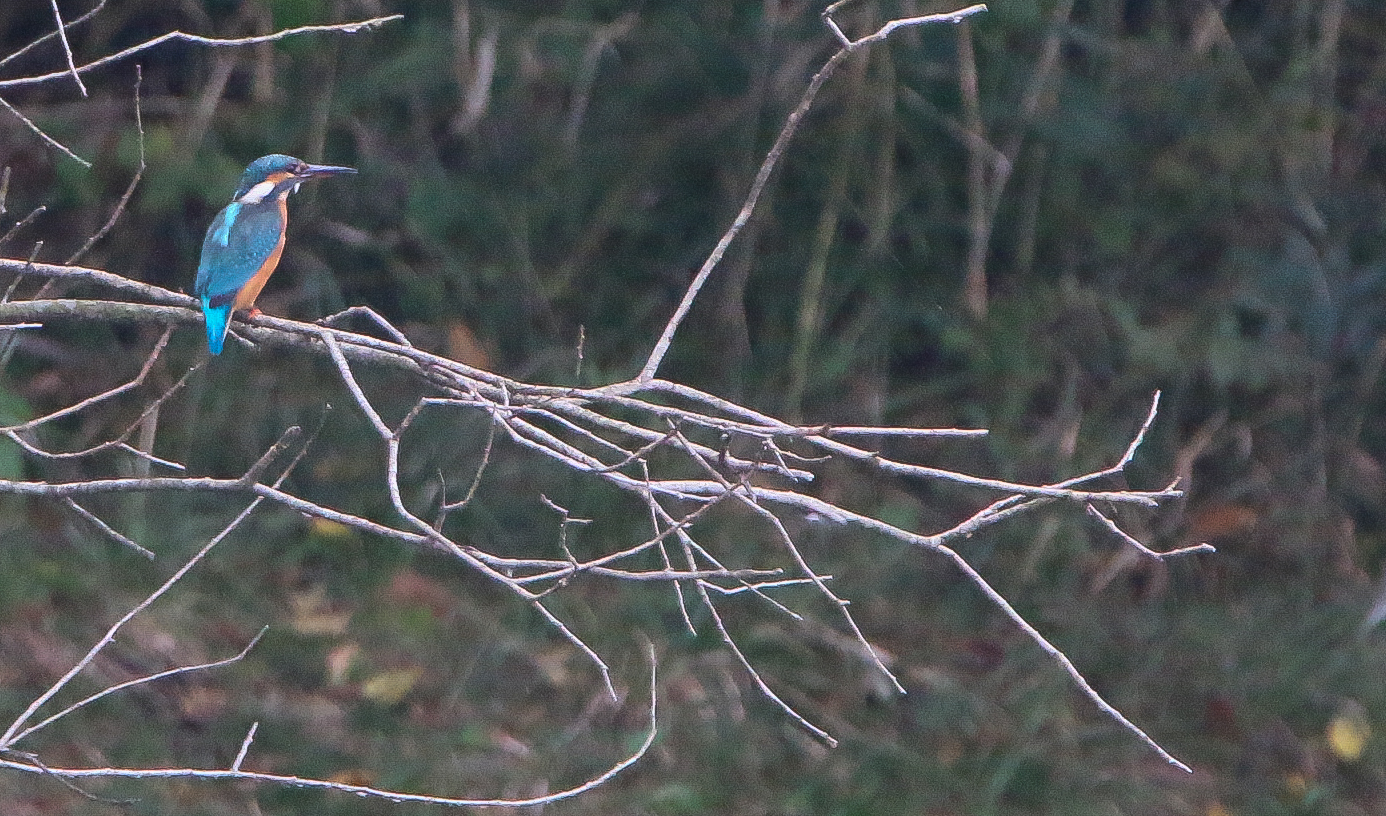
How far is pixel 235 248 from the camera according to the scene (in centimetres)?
389

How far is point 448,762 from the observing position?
4.30 meters

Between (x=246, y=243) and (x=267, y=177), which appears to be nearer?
(x=246, y=243)

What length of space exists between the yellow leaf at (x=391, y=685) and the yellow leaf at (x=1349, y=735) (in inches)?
89.3

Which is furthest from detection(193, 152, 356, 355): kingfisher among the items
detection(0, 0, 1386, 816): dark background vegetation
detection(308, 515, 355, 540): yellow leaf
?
detection(308, 515, 355, 540): yellow leaf

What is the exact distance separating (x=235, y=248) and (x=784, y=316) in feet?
6.64

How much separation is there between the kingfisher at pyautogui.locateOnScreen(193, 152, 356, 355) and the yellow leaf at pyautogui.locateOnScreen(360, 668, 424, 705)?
1.08 metres

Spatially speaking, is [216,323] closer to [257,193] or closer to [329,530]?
[257,193]

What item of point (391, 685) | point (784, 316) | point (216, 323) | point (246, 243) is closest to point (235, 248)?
point (246, 243)

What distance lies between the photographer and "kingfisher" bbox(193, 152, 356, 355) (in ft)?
11.8

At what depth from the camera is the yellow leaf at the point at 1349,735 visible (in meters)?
4.29

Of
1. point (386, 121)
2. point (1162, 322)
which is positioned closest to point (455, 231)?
point (386, 121)

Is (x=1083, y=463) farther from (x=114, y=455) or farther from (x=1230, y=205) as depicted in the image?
(x=114, y=455)

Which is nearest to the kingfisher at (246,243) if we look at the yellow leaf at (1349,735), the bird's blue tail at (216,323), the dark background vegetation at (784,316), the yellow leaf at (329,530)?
the bird's blue tail at (216,323)

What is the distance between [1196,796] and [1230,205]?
190 cm
